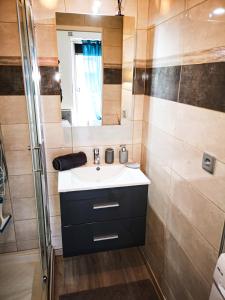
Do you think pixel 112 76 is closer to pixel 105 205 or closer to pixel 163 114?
pixel 163 114

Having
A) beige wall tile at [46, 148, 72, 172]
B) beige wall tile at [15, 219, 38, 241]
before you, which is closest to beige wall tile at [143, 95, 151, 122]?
beige wall tile at [46, 148, 72, 172]

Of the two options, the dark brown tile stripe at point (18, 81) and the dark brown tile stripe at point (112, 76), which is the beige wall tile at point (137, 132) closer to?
the dark brown tile stripe at point (112, 76)

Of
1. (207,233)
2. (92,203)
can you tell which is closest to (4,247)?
(92,203)

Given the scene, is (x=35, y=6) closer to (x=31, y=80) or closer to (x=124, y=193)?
(x=31, y=80)

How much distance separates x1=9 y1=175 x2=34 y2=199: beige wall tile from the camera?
6.23 ft

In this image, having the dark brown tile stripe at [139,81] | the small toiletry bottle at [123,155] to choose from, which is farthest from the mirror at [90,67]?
the small toiletry bottle at [123,155]

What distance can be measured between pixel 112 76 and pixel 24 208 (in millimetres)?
1343

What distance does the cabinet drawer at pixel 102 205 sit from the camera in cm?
161

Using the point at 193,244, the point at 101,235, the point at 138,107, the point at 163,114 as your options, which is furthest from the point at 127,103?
the point at 193,244

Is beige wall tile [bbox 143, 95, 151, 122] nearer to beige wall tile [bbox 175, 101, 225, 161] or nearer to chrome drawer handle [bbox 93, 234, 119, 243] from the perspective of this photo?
beige wall tile [bbox 175, 101, 225, 161]

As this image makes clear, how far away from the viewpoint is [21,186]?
1.93 metres

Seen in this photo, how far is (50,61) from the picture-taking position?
5.51ft

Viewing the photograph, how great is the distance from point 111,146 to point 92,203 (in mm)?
550

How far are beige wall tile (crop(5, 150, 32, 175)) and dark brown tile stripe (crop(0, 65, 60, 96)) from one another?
0.47 meters
